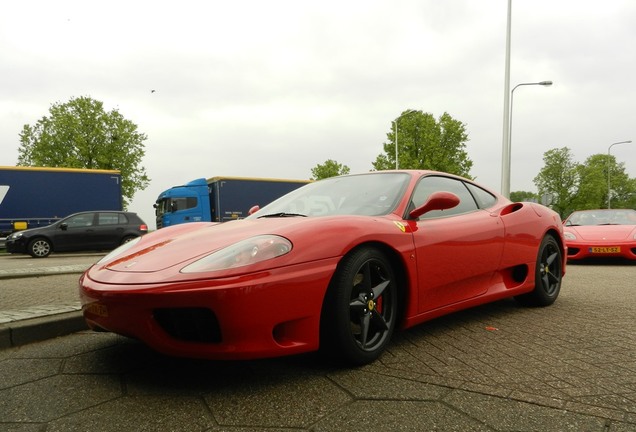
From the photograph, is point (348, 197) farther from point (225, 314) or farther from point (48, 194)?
point (48, 194)

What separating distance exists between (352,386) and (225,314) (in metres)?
0.68

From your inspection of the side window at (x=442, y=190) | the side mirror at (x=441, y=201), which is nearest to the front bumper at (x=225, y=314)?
the side mirror at (x=441, y=201)

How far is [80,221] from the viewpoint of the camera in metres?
13.5

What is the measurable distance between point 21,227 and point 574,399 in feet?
57.6

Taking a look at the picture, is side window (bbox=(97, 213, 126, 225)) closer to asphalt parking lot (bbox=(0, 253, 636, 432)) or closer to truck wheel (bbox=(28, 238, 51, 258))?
truck wheel (bbox=(28, 238, 51, 258))

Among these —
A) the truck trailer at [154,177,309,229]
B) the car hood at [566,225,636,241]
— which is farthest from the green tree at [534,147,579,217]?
the car hood at [566,225,636,241]

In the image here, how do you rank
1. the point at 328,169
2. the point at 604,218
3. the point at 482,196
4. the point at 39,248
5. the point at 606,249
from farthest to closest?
the point at 328,169, the point at 39,248, the point at 604,218, the point at 606,249, the point at 482,196

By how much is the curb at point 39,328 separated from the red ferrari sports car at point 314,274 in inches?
28.0

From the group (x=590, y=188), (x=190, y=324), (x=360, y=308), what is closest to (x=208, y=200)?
(x=360, y=308)

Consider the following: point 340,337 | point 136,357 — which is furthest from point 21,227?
point 340,337

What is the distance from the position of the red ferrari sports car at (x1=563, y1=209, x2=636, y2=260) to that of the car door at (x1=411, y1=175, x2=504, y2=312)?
219 inches

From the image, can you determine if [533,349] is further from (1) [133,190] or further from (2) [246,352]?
(1) [133,190]

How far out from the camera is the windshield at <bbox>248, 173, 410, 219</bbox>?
2.95 m

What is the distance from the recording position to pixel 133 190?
3177cm
